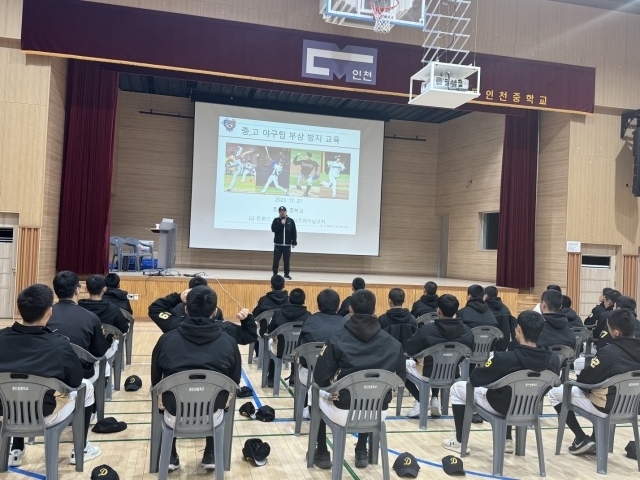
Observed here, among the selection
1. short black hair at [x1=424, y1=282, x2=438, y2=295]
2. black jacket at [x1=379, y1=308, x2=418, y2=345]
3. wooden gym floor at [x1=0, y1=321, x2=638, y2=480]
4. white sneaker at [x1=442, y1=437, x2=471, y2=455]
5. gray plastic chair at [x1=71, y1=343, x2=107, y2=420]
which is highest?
short black hair at [x1=424, y1=282, x2=438, y2=295]

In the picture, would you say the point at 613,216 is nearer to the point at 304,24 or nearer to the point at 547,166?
the point at 547,166

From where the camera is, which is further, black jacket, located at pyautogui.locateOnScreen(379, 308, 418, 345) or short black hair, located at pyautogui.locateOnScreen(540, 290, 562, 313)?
black jacket, located at pyautogui.locateOnScreen(379, 308, 418, 345)

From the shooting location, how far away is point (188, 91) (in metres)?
13.4

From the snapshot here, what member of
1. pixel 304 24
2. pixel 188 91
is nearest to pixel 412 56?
pixel 304 24

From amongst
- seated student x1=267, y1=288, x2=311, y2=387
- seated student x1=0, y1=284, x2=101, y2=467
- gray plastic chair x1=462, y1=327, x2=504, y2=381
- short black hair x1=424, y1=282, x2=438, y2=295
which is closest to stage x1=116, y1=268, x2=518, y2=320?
short black hair x1=424, y1=282, x2=438, y2=295

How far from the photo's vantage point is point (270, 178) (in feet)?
40.9

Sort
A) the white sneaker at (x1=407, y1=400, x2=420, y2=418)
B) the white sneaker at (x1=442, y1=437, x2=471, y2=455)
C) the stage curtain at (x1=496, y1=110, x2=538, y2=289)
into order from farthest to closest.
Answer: the stage curtain at (x1=496, y1=110, x2=538, y2=289)
the white sneaker at (x1=407, y1=400, x2=420, y2=418)
the white sneaker at (x1=442, y1=437, x2=471, y2=455)

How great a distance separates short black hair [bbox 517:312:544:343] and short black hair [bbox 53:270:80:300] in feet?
9.93

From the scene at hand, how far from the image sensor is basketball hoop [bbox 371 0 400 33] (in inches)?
295

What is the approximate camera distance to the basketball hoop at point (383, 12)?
24.6 ft

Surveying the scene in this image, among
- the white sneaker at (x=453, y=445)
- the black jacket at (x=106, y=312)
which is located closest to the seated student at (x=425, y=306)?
the white sneaker at (x=453, y=445)

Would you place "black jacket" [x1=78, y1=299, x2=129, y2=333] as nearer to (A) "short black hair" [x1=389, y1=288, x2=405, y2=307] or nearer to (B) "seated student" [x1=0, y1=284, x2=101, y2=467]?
(B) "seated student" [x1=0, y1=284, x2=101, y2=467]

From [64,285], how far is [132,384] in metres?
1.81

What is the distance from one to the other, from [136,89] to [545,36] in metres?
9.56
